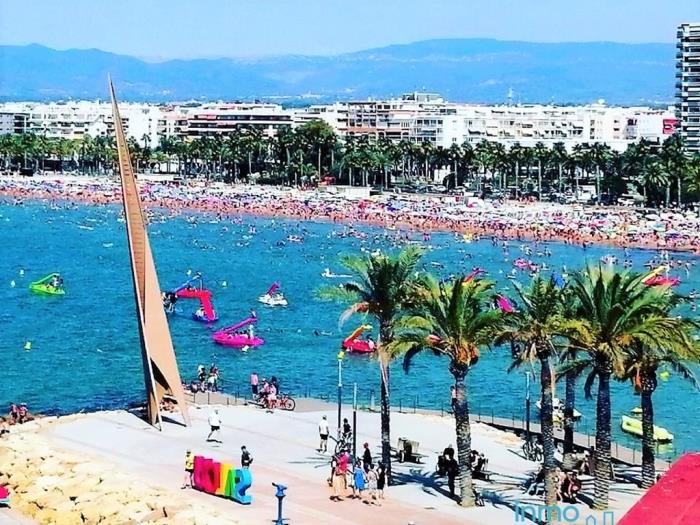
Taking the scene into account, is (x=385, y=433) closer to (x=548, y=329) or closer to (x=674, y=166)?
(x=548, y=329)

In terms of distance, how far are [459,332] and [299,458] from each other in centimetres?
509

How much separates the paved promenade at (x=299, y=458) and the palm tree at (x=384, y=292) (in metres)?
1.54

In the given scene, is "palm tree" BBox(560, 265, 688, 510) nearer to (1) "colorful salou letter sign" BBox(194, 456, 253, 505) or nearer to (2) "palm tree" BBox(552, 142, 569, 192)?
(1) "colorful salou letter sign" BBox(194, 456, 253, 505)

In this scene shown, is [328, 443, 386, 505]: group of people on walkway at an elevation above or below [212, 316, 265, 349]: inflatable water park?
above

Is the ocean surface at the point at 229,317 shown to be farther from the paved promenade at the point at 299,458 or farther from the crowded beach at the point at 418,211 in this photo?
the paved promenade at the point at 299,458

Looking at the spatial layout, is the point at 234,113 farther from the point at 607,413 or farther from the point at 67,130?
the point at 607,413

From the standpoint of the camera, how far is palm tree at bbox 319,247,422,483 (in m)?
23.1

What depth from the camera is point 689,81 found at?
157 meters

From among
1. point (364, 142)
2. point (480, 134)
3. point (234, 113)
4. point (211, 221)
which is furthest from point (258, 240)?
point (234, 113)

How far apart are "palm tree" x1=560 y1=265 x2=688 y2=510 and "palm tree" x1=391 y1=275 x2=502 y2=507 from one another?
1.33m

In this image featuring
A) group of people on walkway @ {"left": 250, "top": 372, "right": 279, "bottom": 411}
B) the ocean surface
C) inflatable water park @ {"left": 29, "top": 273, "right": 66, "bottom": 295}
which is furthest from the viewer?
inflatable water park @ {"left": 29, "top": 273, "right": 66, "bottom": 295}

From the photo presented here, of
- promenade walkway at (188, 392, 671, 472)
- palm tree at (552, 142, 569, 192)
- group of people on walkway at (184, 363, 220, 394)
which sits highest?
palm tree at (552, 142, 569, 192)

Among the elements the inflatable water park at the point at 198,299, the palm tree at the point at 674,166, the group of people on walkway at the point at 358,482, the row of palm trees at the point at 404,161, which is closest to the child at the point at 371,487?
the group of people on walkway at the point at 358,482

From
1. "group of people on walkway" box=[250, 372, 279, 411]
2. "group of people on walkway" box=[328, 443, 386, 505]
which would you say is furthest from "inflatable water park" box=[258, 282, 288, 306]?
"group of people on walkway" box=[328, 443, 386, 505]
